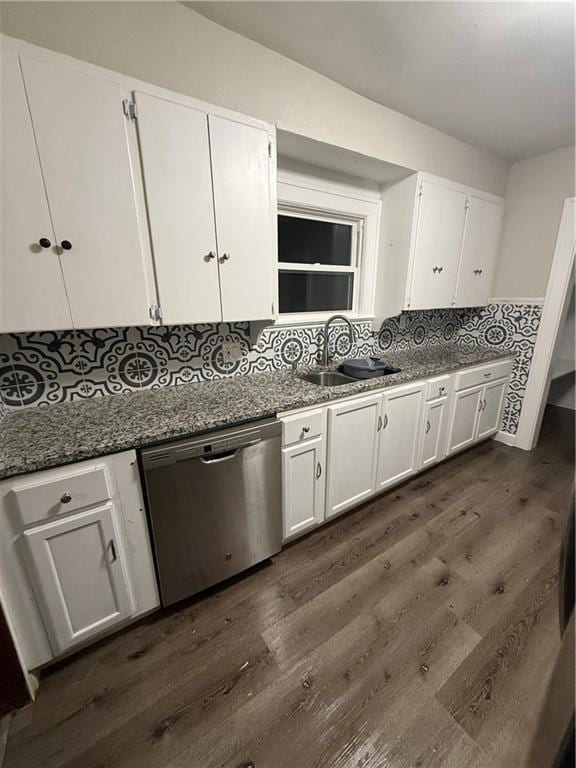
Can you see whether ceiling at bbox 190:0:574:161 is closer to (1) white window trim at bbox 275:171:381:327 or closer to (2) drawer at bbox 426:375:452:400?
(1) white window trim at bbox 275:171:381:327

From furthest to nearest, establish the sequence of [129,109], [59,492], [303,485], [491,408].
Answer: [491,408], [303,485], [129,109], [59,492]

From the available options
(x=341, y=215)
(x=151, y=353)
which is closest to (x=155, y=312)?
(x=151, y=353)

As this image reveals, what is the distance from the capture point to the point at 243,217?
4.69ft

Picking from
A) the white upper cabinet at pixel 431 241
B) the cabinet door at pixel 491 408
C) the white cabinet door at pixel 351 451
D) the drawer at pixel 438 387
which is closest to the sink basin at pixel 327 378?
the white cabinet door at pixel 351 451

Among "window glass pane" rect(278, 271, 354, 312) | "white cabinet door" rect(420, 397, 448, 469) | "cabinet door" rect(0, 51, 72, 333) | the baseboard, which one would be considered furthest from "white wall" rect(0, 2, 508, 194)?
the baseboard

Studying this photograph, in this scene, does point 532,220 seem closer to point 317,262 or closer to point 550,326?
point 550,326

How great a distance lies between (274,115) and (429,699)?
99.6 inches

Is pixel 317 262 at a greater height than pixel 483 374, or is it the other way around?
pixel 317 262

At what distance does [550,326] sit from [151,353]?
304 cm

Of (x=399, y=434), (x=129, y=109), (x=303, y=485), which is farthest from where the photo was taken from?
(x=399, y=434)

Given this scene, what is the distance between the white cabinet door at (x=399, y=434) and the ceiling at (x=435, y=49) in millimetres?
1660

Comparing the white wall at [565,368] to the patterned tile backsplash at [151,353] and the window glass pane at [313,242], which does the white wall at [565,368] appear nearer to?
the patterned tile backsplash at [151,353]

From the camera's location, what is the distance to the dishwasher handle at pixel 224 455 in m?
1.29

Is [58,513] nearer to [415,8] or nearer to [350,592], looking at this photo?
[350,592]
